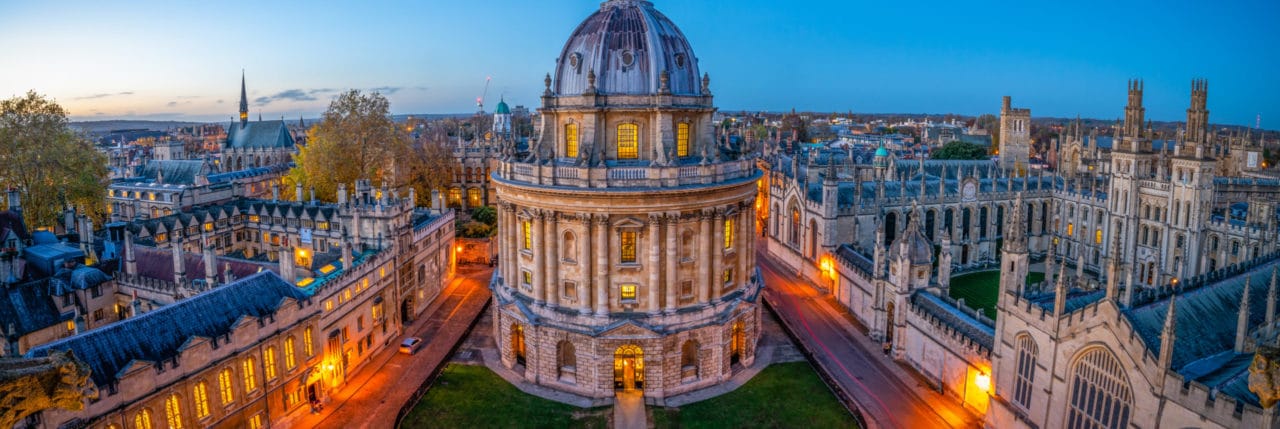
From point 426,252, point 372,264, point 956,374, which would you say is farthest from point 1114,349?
point 426,252

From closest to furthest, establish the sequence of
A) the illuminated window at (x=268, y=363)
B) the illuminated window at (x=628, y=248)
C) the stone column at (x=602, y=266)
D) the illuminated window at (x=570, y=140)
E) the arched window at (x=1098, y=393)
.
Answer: the arched window at (x=1098, y=393) < the illuminated window at (x=268, y=363) < the stone column at (x=602, y=266) < the illuminated window at (x=628, y=248) < the illuminated window at (x=570, y=140)

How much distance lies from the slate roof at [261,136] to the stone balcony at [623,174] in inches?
4049

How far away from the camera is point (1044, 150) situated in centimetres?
19425

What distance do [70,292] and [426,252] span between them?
22743 mm

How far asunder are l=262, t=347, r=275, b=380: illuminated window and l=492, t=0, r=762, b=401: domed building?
522 inches

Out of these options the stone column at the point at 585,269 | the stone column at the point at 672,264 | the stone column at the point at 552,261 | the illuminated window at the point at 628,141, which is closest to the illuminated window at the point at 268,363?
the stone column at the point at 552,261

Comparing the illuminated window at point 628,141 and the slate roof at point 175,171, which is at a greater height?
the illuminated window at point 628,141

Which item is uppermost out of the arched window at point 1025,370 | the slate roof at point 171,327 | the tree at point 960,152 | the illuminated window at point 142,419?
the tree at point 960,152

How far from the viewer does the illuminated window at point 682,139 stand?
41575 mm

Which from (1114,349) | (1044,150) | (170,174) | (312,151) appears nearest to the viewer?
(1114,349)

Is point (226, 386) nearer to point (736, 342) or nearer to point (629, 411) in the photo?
point (629, 411)

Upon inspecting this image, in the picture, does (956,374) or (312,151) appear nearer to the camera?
(956,374)

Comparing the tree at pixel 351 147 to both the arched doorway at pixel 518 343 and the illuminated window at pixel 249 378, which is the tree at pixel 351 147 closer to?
the arched doorway at pixel 518 343

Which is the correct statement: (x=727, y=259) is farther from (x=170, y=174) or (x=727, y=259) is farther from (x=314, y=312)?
(x=170, y=174)
